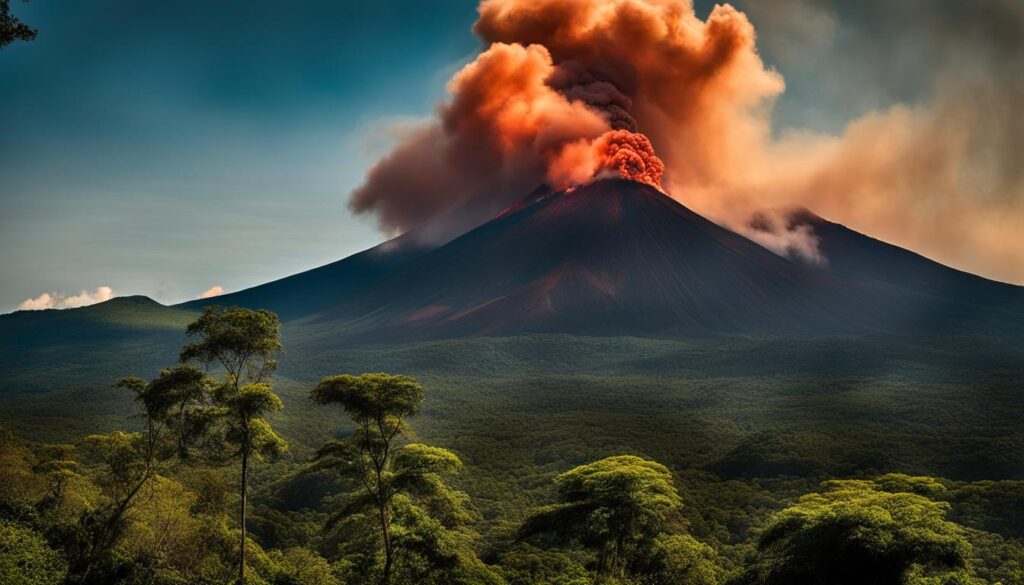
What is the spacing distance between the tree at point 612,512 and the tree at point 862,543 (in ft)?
12.8

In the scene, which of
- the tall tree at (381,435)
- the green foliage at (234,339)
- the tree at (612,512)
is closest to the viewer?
the tall tree at (381,435)

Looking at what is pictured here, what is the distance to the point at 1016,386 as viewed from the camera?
94.6m

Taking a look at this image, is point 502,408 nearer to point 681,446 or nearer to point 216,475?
point 681,446

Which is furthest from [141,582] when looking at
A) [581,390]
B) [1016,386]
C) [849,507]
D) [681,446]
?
[1016,386]

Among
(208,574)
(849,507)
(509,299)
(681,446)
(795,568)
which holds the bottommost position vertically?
(681,446)

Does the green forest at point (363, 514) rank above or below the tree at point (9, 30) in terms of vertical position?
below

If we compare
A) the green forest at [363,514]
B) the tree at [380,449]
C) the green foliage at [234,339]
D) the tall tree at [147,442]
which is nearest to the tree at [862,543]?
the green forest at [363,514]

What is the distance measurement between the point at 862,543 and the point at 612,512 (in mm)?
8581

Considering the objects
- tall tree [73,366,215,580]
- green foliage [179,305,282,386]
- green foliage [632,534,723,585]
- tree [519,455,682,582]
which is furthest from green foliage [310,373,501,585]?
green foliage [632,534,723,585]

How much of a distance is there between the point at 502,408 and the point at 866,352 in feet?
236

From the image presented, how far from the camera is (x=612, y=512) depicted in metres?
25.2

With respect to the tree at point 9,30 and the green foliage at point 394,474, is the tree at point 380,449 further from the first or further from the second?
the tree at point 9,30

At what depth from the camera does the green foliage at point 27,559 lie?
23.1 meters

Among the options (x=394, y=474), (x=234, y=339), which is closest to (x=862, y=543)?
(x=394, y=474)
